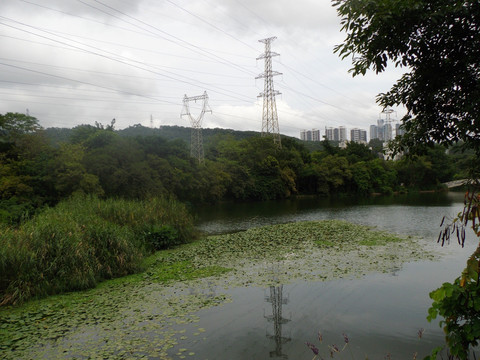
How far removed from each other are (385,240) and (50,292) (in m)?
11.6

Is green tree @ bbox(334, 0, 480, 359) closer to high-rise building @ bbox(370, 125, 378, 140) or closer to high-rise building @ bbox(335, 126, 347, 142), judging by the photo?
high-rise building @ bbox(335, 126, 347, 142)

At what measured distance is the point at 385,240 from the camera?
45.8ft

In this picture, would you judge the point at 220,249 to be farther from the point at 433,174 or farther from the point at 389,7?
the point at 433,174

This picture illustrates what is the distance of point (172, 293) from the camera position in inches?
310

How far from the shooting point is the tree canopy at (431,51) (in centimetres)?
354

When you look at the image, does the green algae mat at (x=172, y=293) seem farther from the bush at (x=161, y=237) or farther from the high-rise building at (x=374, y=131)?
the high-rise building at (x=374, y=131)

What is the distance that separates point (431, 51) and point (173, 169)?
1140 inches

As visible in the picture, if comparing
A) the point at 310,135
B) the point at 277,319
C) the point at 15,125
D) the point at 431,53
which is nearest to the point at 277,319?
the point at 277,319

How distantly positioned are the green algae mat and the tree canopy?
4.56 meters

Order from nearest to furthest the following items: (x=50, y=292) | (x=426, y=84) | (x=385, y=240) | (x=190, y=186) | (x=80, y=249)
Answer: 1. (x=426, y=84)
2. (x=50, y=292)
3. (x=80, y=249)
4. (x=385, y=240)
5. (x=190, y=186)

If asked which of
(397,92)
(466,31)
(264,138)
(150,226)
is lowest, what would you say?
(150,226)

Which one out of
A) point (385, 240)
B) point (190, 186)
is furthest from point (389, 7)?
point (190, 186)

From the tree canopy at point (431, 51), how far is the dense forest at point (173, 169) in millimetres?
448

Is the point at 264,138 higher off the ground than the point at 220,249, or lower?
higher
